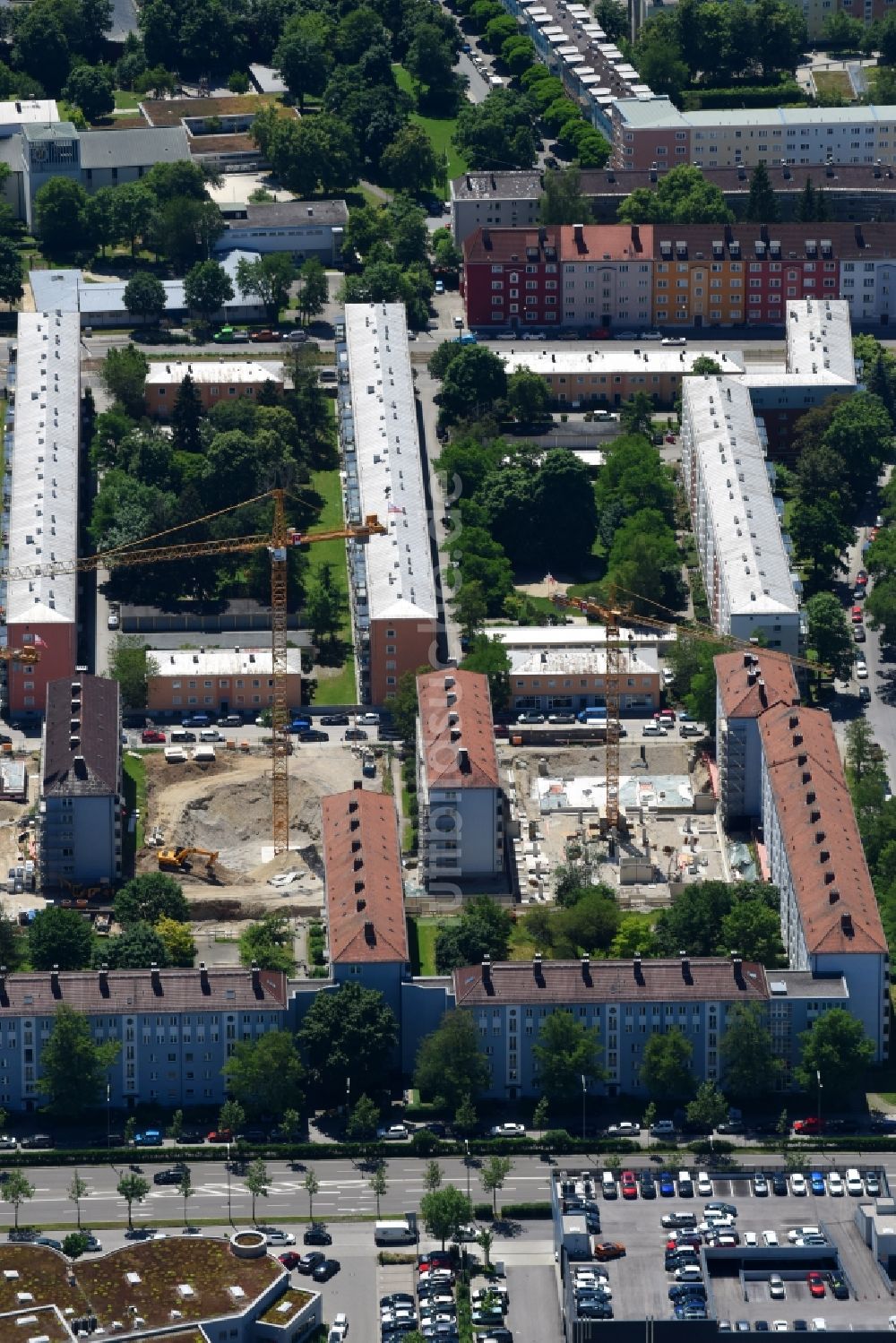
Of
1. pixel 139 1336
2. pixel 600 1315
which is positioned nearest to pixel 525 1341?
pixel 600 1315

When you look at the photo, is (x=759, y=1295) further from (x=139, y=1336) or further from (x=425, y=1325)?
(x=139, y=1336)

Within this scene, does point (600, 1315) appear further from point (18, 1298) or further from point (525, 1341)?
point (18, 1298)

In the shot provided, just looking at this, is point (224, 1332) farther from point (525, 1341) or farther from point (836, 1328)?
point (836, 1328)

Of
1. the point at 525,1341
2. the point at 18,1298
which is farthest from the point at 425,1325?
the point at 18,1298

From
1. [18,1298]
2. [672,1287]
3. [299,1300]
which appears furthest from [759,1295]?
[18,1298]

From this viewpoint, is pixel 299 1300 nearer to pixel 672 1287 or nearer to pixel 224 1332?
pixel 224 1332
